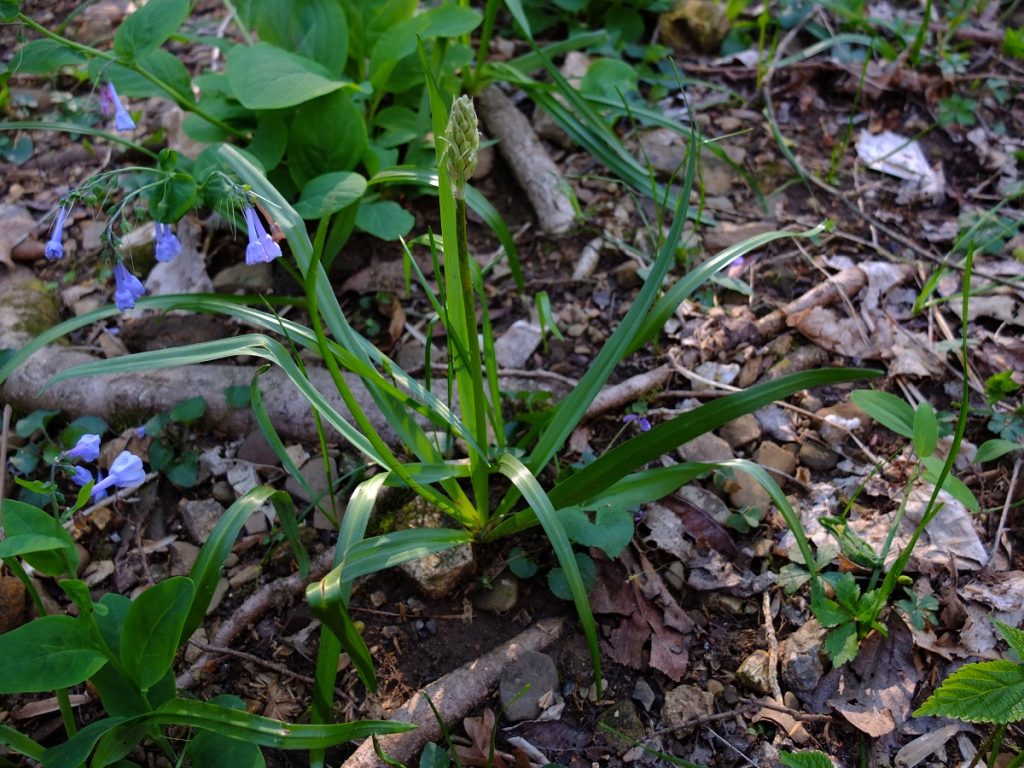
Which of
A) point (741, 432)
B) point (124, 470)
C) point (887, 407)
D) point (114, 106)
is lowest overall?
point (741, 432)

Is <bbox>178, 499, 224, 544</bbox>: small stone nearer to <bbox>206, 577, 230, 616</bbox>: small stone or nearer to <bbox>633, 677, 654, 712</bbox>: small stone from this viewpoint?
<bbox>206, 577, 230, 616</bbox>: small stone

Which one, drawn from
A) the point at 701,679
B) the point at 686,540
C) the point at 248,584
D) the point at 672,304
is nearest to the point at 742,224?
→ the point at 672,304

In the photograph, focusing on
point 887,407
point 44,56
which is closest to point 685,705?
point 887,407

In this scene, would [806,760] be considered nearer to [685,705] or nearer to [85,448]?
[685,705]

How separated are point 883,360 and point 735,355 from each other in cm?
39

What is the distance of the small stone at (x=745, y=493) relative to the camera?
1.87 meters

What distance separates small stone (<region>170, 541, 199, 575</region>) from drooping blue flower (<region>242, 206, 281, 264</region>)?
2.64 feet

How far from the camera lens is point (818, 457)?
1973 millimetres

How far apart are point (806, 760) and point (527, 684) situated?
0.54 m

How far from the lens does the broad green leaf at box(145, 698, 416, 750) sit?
1374mm

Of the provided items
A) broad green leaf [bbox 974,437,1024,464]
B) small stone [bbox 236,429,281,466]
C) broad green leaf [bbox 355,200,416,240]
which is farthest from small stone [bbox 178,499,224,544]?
broad green leaf [bbox 974,437,1024,464]

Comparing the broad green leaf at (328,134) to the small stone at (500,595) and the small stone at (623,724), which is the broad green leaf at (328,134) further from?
the small stone at (623,724)

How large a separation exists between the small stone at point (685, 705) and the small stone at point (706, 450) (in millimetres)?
571

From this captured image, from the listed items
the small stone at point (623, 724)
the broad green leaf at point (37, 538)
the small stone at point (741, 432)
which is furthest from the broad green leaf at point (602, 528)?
the broad green leaf at point (37, 538)
